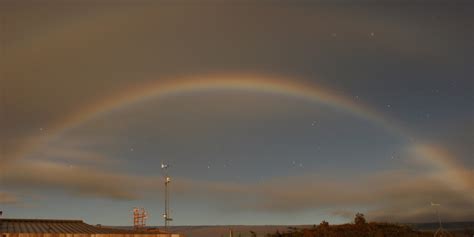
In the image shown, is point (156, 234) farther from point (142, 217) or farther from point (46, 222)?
point (46, 222)

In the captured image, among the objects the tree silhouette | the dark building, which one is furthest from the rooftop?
the tree silhouette

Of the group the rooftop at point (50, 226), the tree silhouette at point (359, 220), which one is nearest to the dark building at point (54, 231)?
the rooftop at point (50, 226)

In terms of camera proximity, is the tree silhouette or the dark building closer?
the dark building

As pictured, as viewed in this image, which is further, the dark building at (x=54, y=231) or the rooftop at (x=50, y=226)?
the rooftop at (x=50, y=226)

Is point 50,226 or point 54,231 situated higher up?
point 50,226

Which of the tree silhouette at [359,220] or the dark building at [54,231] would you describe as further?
the tree silhouette at [359,220]

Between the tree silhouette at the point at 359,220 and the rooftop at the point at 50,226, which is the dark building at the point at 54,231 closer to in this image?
the rooftop at the point at 50,226

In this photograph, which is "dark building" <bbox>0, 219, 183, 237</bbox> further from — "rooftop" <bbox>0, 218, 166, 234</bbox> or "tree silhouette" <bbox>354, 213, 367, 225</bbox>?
"tree silhouette" <bbox>354, 213, 367, 225</bbox>

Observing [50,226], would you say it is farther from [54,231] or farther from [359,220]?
[359,220]

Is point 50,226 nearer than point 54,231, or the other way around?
point 54,231

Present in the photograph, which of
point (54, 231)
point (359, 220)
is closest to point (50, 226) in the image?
point (54, 231)

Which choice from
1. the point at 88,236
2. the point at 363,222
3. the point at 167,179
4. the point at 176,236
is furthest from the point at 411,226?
the point at 88,236
